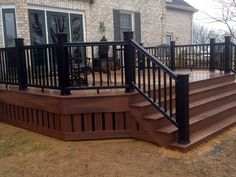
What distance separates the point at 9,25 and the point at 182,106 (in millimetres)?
6006

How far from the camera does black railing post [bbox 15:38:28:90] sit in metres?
5.50

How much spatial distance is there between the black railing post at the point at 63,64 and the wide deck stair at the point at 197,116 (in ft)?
3.67

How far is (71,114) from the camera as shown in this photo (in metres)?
4.88

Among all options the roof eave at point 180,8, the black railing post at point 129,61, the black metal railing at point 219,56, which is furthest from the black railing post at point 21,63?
the roof eave at point 180,8

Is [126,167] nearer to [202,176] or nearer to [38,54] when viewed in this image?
[202,176]

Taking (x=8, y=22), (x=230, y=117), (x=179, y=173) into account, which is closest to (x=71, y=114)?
(x=179, y=173)

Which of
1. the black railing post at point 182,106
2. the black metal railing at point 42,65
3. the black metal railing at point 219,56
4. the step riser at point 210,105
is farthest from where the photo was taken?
the black metal railing at point 219,56

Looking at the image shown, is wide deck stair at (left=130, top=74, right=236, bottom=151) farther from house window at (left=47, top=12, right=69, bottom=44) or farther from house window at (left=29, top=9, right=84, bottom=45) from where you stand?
house window at (left=47, top=12, right=69, bottom=44)

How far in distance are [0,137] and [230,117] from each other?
4282 millimetres

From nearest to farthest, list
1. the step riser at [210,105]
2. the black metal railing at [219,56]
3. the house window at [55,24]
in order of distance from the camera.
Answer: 1. the step riser at [210,105]
2. the black metal railing at [219,56]
3. the house window at [55,24]

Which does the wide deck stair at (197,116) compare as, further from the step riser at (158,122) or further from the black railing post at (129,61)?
the black railing post at (129,61)

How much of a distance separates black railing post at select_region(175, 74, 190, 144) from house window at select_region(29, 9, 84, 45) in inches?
199

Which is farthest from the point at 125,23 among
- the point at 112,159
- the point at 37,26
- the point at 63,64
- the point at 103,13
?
the point at 112,159

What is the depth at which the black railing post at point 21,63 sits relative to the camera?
18.0 feet
